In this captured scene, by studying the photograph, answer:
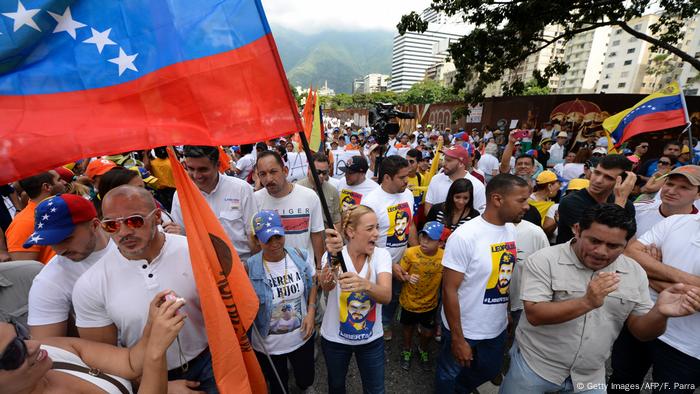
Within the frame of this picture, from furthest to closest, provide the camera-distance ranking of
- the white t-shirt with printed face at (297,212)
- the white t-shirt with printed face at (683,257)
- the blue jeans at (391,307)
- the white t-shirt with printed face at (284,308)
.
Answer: the blue jeans at (391,307), the white t-shirt with printed face at (297,212), the white t-shirt with printed face at (284,308), the white t-shirt with printed face at (683,257)

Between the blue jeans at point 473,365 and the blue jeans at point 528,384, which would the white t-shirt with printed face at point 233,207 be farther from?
the blue jeans at point 528,384

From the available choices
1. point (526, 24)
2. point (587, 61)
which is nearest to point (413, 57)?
point (587, 61)

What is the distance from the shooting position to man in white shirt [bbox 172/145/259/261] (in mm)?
2795

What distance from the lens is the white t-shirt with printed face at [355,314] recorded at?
2.34 m

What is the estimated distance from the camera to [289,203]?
3227mm

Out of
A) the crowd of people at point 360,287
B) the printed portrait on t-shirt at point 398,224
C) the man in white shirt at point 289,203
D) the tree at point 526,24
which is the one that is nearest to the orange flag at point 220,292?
the crowd of people at point 360,287

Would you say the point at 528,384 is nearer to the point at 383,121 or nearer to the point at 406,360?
the point at 406,360

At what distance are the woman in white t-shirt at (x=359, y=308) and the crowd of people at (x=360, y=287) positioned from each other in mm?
12

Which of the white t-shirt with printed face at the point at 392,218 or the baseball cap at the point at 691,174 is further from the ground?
the baseball cap at the point at 691,174

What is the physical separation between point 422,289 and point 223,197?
2229 millimetres

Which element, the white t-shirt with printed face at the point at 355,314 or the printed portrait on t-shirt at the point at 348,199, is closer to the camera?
the white t-shirt with printed face at the point at 355,314

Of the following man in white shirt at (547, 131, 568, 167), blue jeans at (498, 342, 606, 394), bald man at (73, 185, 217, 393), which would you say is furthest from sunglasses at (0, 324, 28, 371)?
man in white shirt at (547, 131, 568, 167)

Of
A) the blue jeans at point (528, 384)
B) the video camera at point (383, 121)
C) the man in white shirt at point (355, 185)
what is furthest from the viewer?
the man in white shirt at point (355, 185)

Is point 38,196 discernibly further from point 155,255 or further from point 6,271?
point 155,255
